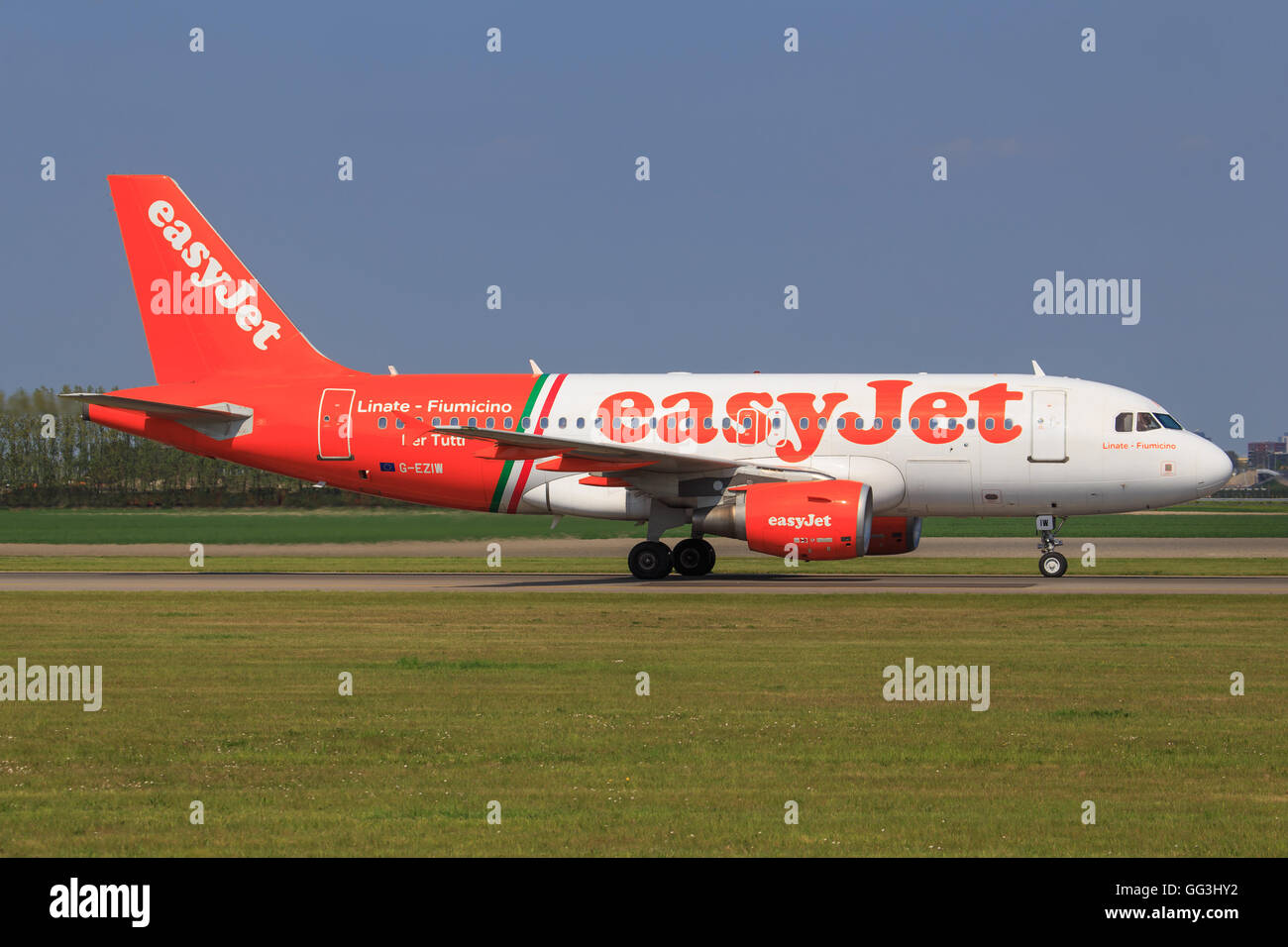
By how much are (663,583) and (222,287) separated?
13.0 m

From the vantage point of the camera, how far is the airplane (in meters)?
30.1

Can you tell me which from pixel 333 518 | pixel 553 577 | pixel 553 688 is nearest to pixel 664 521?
pixel 553 577

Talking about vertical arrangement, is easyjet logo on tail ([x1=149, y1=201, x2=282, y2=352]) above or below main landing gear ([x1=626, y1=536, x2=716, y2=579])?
above

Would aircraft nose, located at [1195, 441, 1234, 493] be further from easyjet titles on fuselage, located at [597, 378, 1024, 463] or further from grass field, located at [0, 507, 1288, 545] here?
grass field, located at [0, 507, 1288, 545]

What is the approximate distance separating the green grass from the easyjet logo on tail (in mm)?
5884

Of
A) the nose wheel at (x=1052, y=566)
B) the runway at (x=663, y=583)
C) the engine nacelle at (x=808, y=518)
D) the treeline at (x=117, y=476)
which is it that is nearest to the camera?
the runway at (x=663, y=583)

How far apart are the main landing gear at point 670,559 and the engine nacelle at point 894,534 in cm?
367

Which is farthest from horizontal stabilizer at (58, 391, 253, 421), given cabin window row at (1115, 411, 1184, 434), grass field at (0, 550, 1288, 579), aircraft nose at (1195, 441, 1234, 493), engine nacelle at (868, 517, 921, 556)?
aircraft nose at (1195, 441, 1234, 493)

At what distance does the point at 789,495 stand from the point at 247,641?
1259 cm

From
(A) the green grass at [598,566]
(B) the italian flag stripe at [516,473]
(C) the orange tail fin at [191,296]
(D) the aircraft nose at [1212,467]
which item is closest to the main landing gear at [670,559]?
(A) the green grass at [598,566]

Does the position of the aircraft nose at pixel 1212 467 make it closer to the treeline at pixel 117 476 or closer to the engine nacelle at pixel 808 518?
the engine nacelle at pixel 808 518

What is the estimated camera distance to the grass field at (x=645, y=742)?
902cm

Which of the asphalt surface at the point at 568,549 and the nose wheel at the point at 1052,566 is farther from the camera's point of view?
the asphalt surface at the point at 568,549

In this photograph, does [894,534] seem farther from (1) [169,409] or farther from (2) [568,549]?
(1) [169,409]
